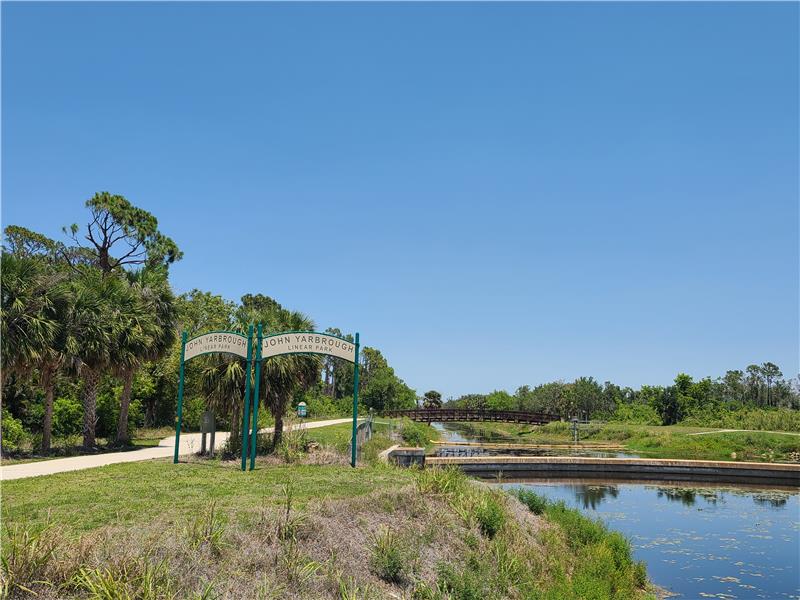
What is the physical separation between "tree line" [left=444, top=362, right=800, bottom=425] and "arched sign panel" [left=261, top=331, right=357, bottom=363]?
57.7 meters

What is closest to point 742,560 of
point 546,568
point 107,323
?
point 546,568

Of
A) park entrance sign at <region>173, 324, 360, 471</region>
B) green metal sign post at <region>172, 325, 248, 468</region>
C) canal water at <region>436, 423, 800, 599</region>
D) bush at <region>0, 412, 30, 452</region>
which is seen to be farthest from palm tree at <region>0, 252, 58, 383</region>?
canal water at <region>436, 423, 800, 599</region>

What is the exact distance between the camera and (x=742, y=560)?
1711cm

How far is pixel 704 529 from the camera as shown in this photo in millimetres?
20766

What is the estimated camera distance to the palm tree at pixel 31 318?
19.6 meters

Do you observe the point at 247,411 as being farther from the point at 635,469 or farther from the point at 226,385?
the point at 635,469

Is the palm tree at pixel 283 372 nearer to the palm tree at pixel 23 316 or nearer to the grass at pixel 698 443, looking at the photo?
the palm tree at pixel 23 316

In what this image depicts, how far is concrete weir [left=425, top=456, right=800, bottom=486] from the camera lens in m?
32.1

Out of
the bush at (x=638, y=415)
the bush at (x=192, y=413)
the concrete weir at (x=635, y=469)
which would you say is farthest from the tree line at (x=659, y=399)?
the bush at (x=192, y=413)

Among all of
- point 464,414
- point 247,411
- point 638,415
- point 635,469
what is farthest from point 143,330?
point 638,415

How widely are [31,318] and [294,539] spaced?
1490 cm

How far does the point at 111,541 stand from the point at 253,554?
6.45 feet

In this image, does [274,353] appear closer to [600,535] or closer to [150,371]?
[600,535]

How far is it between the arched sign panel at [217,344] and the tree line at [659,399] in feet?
194
